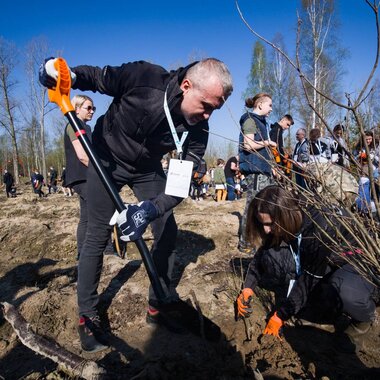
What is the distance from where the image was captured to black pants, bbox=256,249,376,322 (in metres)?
2.15

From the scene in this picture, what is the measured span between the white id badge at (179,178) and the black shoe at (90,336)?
99cm

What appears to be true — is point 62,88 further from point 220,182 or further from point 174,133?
point 220,182

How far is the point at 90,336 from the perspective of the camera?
6.42 ft

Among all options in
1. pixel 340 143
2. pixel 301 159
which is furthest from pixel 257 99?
pixel 340 143

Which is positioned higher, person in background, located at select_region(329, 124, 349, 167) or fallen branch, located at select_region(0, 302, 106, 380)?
person in background, located at select_region(329, 124, 349, 167)

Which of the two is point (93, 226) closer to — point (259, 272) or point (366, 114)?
point (259, 272)

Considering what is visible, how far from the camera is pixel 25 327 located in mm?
1702

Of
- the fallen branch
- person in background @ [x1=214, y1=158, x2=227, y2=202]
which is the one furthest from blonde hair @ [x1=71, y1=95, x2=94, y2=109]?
person in background @ [x1=214, y1=158, x2=227, y2=202]

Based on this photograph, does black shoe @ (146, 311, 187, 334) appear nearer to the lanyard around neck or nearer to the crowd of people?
the crowd of people

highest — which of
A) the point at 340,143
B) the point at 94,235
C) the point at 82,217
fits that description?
the point at 340,143

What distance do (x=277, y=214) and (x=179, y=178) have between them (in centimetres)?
70

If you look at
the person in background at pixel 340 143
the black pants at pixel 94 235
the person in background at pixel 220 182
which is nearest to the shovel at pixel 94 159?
the black pants at pixel 94 235

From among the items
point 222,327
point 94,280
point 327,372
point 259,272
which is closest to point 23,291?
point 94,280

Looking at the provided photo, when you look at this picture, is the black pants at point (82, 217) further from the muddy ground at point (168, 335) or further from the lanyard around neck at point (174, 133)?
the lanyard around neck at point (174, 133)
